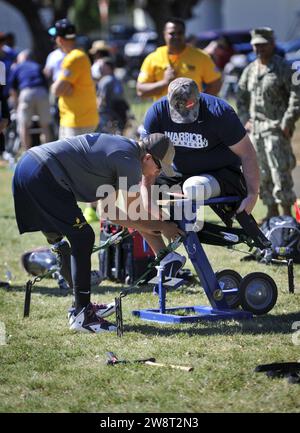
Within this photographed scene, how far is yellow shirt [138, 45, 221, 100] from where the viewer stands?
10.1 meters

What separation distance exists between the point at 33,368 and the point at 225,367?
1211mm

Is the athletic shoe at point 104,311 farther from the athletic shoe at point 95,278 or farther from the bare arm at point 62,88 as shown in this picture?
the bare arm at point 62,88

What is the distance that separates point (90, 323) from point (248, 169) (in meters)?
1.66

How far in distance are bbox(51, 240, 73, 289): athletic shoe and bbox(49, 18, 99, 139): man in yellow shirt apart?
382 cm

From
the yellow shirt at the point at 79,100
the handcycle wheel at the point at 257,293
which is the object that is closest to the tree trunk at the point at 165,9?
the yellow shirt at the point at 79,100

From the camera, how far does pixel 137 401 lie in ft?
16.5

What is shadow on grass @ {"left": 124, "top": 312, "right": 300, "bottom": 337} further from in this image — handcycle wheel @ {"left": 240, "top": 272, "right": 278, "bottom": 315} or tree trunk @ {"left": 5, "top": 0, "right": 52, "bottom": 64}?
tree trunk @ {"left": 5, "top": 0, "right": 52, "bottom": 64}

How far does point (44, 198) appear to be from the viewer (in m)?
6.35

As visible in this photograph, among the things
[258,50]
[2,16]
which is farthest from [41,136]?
[2,16]

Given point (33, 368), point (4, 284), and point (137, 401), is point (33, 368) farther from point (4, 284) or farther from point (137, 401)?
point (4, 284)

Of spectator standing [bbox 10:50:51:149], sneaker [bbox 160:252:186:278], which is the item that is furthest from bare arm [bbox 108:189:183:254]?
spectator standing [bbox 10:50:51:149]

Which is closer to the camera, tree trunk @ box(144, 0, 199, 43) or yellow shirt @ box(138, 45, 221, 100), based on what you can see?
yellow shirt @ box(138, 45, 221, 100)

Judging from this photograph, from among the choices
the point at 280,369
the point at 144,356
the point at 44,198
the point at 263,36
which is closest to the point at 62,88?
the point at 263,36

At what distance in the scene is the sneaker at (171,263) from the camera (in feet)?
22.9
